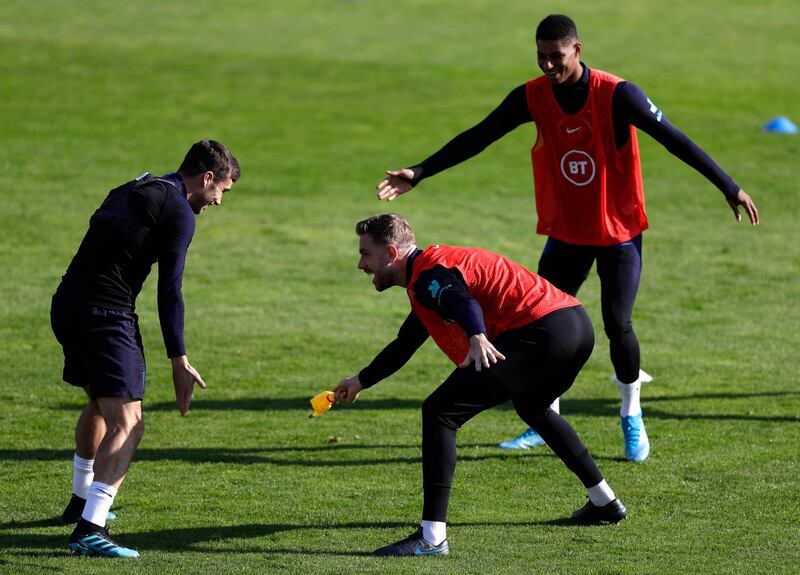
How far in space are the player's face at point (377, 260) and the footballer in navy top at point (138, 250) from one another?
36.5 inches

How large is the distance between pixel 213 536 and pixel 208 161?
6.76ft

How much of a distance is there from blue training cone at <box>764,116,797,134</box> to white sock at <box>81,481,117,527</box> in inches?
742

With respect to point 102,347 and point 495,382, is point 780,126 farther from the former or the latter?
point 102,347

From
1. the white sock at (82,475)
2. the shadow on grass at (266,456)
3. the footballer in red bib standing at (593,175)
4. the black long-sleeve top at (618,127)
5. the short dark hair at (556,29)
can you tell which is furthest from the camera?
the shadow on grass at (266,456)

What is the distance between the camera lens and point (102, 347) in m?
6.87

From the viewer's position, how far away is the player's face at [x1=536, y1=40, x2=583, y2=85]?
27.3ft

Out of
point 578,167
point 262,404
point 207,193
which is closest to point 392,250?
point 207,193

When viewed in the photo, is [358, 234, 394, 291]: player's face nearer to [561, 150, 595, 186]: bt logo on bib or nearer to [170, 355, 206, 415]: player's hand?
[170, 355, 206, 415]: player's hand

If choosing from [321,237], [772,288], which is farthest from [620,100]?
[321,237]

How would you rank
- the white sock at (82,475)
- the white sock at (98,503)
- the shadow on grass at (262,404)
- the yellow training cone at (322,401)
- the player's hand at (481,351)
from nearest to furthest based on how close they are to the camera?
the player's hand at (481,351) < the white sock at (98,503) < the yellow training cone at (322,401) < the white sock at (82,475) < the shadow on grass at (262,404)

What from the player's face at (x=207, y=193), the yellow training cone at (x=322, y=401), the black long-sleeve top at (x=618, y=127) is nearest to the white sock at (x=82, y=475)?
the yellow training cone at (x=322, y=401)

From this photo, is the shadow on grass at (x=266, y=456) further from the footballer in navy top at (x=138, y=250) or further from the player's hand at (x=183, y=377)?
the footballer in navy top at (x=138, y=250)

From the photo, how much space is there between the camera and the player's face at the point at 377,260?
679 centimetres

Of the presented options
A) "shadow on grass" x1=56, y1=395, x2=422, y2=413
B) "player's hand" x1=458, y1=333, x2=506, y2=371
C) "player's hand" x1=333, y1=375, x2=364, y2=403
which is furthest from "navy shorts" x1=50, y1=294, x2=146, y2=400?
"shadow on grass" x1=56, y1=395, x2=422, y2=413
